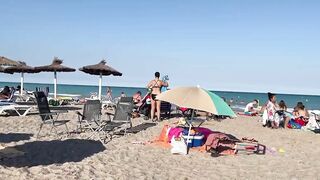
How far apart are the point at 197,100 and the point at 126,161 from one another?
77.0 inches

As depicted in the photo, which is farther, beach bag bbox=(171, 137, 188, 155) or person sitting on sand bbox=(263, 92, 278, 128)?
person sitting on sand bbox=(263, 92, 278, 128)

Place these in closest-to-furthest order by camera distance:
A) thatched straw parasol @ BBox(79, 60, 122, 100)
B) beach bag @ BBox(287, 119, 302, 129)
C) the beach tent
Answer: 1. the beach tent
2. beach bag @ BBox(287, 119, 302, 129)
3. thatched straw parasol @ BBox(79, 60, 122, 100)

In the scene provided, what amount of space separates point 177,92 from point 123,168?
8.09ft

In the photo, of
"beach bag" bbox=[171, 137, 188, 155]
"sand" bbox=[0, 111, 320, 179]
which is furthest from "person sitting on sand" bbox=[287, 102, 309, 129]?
"beach bag" bbox=[171, 137, 188, 155]

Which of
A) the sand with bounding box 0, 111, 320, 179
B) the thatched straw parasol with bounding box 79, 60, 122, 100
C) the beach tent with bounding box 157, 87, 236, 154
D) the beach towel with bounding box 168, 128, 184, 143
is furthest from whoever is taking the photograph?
the thatched straw parasol with bounding box 79, 60, 122, 100

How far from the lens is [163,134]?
365 inches

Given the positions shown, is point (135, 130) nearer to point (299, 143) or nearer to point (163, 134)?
point (163, 134)

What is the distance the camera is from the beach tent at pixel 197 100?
7.83 m

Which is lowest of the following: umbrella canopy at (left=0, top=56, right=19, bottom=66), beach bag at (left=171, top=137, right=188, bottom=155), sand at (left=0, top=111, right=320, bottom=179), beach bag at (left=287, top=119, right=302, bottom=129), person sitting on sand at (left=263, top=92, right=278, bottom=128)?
sand at (left=0, top=111, right=320, bottom=179)

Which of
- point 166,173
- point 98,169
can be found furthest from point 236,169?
point 98,169

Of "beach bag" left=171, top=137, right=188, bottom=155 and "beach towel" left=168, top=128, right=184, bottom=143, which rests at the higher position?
"beach towel" left=168, top=128, right=184, bottom=143

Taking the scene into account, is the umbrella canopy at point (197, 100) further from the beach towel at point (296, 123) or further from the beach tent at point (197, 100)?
the beach towel at point (296, 123)

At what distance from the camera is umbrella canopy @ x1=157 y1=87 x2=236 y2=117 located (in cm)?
783

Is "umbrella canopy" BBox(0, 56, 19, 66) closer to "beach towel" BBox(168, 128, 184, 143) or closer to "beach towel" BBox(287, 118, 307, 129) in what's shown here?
"beach towel" BBox(168, 128, 184, 143)
